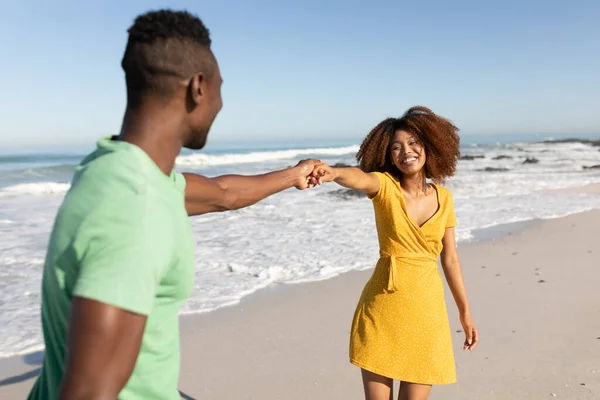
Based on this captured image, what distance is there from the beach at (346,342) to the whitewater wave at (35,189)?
15505 mm

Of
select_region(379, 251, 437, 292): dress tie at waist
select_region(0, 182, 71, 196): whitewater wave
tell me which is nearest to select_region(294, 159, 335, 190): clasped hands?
select_region(379, 251, 437, 292): dress tie at waist

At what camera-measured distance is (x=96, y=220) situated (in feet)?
3.66

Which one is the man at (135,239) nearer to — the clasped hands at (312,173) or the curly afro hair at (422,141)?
the clasped hands at (312,173)

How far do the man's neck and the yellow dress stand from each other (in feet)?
7.10

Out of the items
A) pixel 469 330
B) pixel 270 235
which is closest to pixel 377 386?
pixel 469 330

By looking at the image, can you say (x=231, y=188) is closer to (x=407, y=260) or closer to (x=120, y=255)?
(x=407, y=260)

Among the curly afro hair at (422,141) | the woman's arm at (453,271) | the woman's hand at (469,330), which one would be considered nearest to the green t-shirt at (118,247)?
the curly afro hair at (422,141)

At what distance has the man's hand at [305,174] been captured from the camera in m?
3.29

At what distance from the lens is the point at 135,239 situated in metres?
1.11

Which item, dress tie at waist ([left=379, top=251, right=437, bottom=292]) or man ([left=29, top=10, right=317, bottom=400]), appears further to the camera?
dress tie at waist ([left=379, top=251, right=437, bottom=292])

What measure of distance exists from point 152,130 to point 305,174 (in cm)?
206

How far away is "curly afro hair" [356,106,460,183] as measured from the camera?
352 cm

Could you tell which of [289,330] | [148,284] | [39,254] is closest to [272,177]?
[148,284]

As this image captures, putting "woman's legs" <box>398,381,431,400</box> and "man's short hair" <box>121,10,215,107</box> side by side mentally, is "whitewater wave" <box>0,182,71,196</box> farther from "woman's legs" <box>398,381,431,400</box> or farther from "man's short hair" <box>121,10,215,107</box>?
"man's short hair" <box>121,10,215,107</box>
